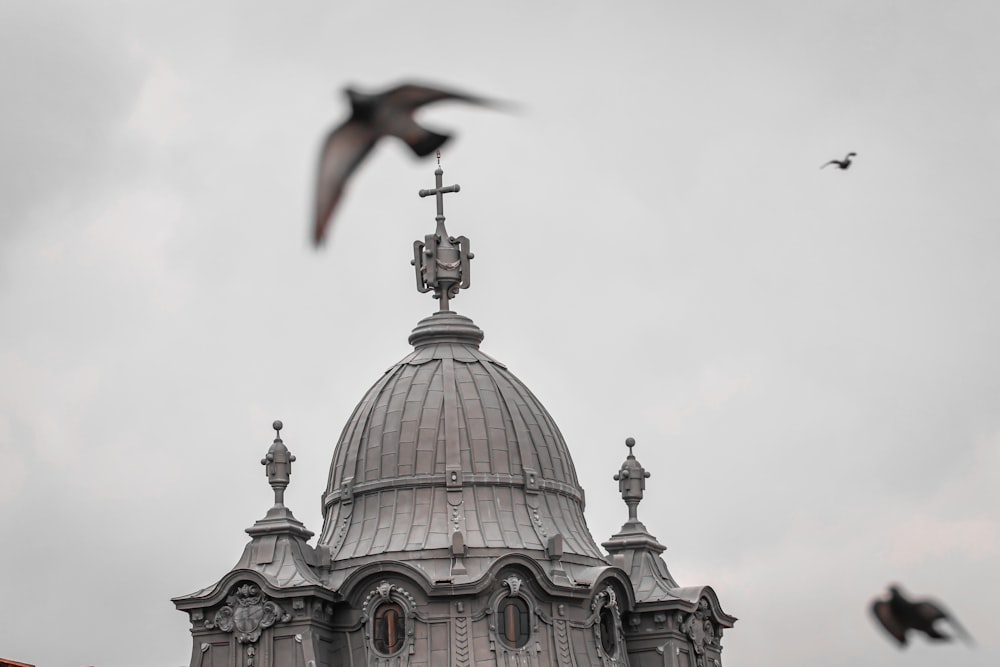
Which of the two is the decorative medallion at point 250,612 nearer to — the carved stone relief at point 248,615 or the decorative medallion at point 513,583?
the carved stone relief at point 248,615

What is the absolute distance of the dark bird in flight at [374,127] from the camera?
22875mm

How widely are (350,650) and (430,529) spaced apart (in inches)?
176

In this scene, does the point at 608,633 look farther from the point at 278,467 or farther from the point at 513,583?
the point at 278,467

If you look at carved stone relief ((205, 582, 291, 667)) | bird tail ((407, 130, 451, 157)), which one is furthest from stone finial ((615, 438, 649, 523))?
bird tail ((407, 130, 451, 157))

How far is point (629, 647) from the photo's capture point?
7719 cm

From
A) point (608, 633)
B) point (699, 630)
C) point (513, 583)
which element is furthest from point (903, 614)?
point (699, 630)

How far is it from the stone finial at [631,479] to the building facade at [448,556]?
75 millimetres

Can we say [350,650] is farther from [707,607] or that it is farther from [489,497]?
[707,607]

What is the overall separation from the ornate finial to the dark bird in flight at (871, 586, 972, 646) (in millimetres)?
57475

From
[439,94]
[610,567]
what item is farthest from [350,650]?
[439,94]

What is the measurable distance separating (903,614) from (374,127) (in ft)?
23.2

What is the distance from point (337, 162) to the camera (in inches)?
901

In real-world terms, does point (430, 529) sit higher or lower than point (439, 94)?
higher

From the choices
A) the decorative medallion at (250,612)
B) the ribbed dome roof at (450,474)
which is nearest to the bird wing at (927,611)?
the ribbed dome roof at (450,474)
